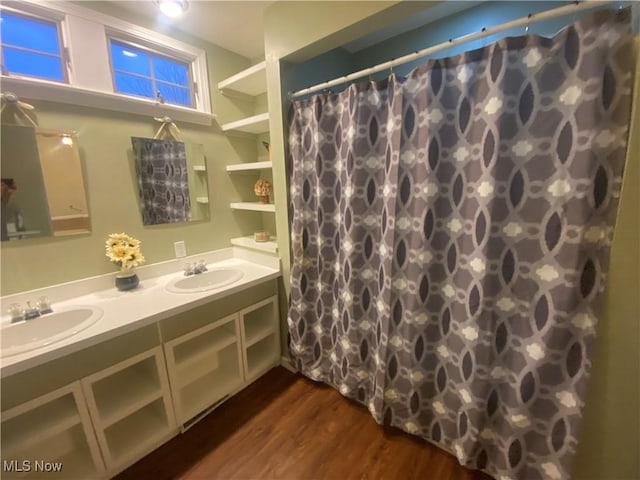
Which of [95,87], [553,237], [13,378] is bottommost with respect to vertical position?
[13,378]

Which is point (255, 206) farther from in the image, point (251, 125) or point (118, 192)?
point (118, 192)

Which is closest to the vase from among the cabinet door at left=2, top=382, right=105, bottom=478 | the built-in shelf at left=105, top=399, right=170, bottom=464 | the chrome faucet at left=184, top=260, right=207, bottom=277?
the chrome faucet at left=184, top=260, right=207, bottom=277

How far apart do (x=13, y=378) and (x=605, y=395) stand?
2.25m

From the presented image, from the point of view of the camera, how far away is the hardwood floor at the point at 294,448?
131 centimetres

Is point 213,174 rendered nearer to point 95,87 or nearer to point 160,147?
point 160,147

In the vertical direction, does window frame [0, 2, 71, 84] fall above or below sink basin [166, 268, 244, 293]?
above

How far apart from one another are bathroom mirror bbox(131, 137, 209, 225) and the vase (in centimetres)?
35

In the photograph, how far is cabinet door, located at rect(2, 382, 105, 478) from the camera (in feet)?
3.46

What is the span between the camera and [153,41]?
5.74ft

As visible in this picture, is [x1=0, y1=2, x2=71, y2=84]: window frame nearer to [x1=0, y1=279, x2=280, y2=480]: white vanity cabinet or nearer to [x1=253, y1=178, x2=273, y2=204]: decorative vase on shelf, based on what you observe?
[x1=253, y1=178, x2=273, y2=204]: decorative vase on shelf

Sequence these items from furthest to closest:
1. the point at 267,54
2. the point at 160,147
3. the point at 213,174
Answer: the point at 213,174 < the point at 160,147 < the point at 267,54

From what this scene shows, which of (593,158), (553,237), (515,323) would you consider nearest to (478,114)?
(593,158)

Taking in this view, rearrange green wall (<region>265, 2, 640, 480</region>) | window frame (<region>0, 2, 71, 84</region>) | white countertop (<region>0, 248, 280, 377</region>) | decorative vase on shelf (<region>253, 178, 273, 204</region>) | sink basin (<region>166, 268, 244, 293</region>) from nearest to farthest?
green wall (<region>265, 2, 640, 480</region>) < white countertop (<region>0, 248, 280, 377</region>) < window frame (<region>0, 2, 71, 84</region>) < sink basin (<region>166, 268, 244, 293</region>) < decorative vase on shelf (<region>253, 178, 273, 204</region>)

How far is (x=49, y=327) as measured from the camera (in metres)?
1.32
